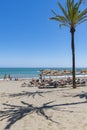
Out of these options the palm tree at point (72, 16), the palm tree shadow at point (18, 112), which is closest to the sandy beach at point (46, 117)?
the palm tree shadow at point (18, 112)

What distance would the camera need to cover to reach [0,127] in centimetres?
1030

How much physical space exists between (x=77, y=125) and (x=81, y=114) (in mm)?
1934

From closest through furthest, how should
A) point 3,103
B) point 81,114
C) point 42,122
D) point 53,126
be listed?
1. point 53,126
2. point 42,122
3. point 81,114
4. point 3,103

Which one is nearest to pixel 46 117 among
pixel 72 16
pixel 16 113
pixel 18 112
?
pixel 16 113

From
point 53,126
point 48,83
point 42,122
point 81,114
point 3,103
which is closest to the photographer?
point 53,126

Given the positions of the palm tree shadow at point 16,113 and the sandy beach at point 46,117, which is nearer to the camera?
the sandy beach at point 46,117

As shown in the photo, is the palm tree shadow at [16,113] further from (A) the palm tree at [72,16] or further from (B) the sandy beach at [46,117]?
(A) the palm tree at [72,16]

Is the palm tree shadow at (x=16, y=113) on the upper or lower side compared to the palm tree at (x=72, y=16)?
lower

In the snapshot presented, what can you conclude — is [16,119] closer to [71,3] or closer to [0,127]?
[0,127]

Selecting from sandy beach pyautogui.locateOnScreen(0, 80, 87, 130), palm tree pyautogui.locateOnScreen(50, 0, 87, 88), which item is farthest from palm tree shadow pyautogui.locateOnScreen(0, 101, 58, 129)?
palm tree pyautogui.locateOnScreen(50, 0, 87, 88)

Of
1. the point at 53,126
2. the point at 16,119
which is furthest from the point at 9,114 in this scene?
the point at 53,126

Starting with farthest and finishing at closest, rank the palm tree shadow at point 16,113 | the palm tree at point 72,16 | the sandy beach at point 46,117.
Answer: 1. the palm tree at point 72,16
2. the palm tree shadow at point 16,113
3. the sandy beach at point 46,117

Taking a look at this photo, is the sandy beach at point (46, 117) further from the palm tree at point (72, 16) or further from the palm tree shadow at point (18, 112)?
the palm tree at point (72, 16)

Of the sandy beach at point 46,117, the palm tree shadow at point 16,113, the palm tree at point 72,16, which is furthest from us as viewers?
the palm tree at point 72,16
